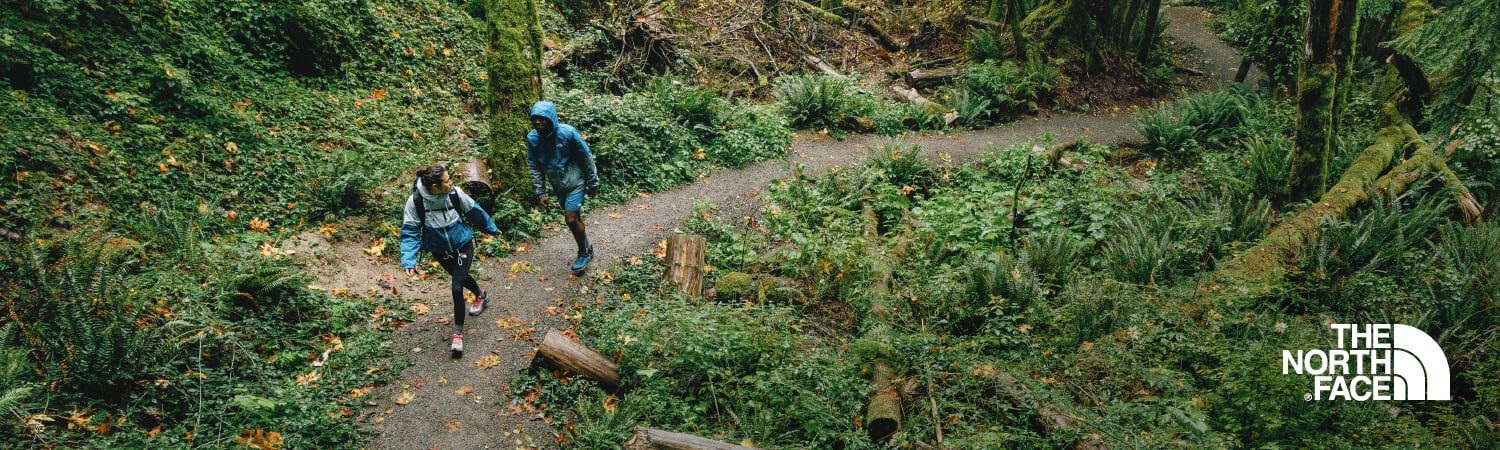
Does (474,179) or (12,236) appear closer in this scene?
(12,236)

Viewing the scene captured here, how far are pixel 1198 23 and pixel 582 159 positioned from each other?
27768 millimetres

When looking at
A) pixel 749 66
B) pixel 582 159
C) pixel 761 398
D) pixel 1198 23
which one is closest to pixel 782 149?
pixel 749 66

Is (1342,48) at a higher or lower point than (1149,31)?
higher

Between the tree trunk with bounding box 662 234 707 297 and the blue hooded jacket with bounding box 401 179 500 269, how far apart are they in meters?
2.15

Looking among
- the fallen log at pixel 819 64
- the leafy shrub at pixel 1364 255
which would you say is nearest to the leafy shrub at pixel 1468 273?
the leafy shrub at pixel 1364 255

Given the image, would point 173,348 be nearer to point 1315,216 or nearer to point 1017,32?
point 1315,216

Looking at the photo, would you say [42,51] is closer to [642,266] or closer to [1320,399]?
[642,266]

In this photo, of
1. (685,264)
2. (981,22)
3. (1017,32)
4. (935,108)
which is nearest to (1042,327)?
(685,264)

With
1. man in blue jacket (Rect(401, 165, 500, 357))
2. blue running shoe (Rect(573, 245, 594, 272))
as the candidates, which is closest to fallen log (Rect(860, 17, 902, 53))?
blue running shoe (Rect(573, 245, 594, 272))

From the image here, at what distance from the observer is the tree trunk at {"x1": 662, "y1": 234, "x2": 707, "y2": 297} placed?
24.3ft

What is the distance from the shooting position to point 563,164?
7219mm

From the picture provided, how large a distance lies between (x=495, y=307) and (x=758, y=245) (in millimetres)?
3531

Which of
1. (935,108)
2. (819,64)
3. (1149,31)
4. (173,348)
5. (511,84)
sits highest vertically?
(511,84)

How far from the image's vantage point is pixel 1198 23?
25.3 m
